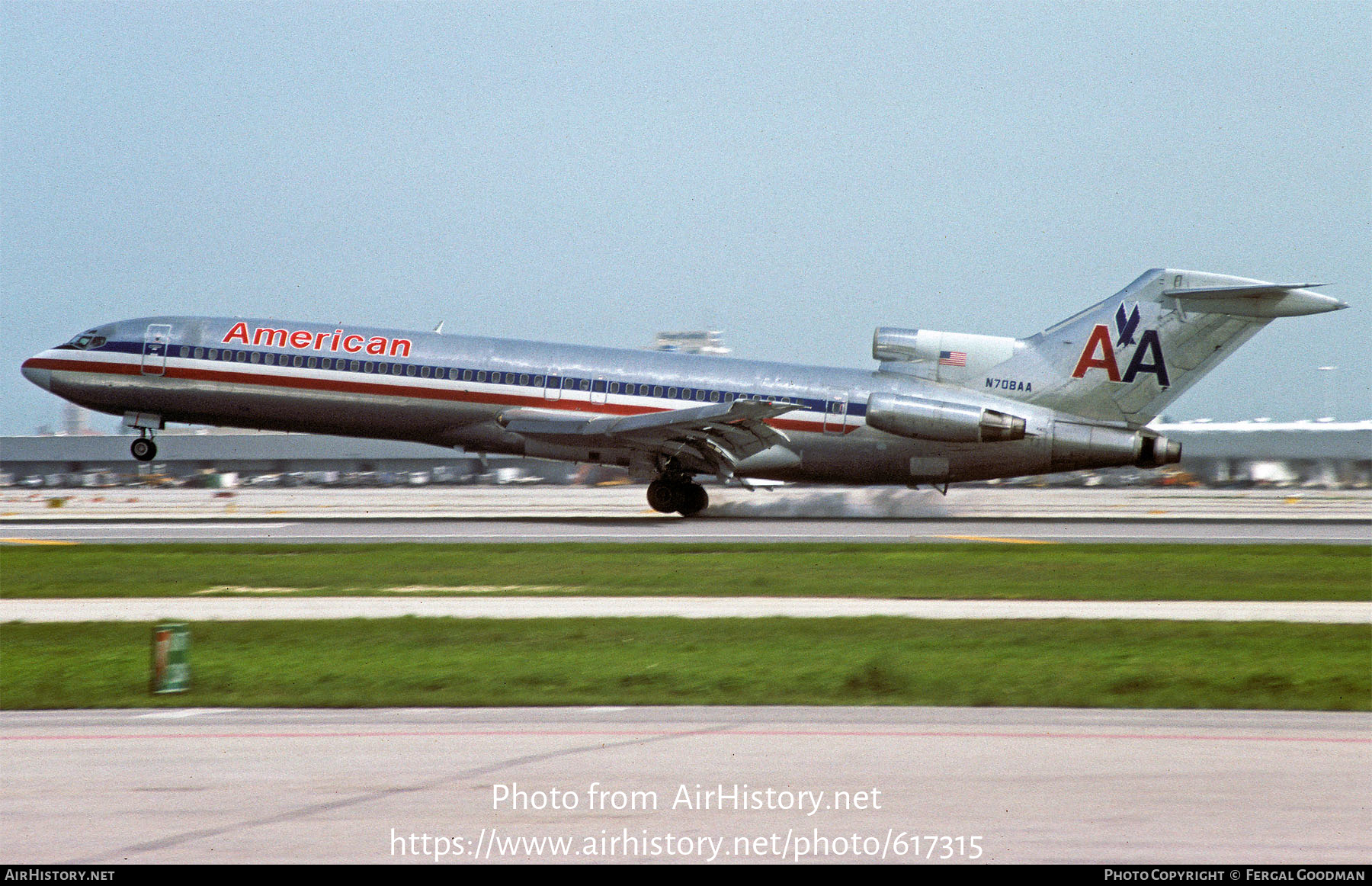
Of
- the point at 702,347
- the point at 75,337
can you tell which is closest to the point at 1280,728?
the point at 75,337

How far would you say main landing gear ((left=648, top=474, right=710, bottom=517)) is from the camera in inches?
1296

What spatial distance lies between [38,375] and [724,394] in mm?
18653

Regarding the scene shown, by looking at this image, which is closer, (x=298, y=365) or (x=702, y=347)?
(x=298, y=365)

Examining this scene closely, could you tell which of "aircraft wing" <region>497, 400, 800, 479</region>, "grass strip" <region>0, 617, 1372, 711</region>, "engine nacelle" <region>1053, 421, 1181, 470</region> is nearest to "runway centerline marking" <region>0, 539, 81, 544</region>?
"aircraft wing" <region>497, 400, 800, 479</region>

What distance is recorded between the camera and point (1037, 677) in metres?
13.0

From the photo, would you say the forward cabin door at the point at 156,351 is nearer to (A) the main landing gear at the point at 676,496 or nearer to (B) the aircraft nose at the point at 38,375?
(B) the aircraft nose at the point at 38,375

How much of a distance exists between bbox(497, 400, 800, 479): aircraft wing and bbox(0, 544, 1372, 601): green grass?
5.04 metres

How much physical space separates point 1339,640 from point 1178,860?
9.58 meters

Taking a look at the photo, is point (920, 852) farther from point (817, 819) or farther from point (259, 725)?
point (259, 725)

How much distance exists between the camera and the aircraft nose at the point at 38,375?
112ft

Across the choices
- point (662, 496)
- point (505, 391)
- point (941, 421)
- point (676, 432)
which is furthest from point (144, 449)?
point (941, 421)

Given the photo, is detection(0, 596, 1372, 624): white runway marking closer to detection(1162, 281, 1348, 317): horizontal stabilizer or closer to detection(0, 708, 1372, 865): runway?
detection(0, 708, 1372, 865): runway

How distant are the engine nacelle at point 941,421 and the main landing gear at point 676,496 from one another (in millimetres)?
5006

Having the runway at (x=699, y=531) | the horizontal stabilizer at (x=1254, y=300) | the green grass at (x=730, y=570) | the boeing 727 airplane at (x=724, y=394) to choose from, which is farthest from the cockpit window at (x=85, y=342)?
the horizontal stabilizer at (x=1254, y=300)
